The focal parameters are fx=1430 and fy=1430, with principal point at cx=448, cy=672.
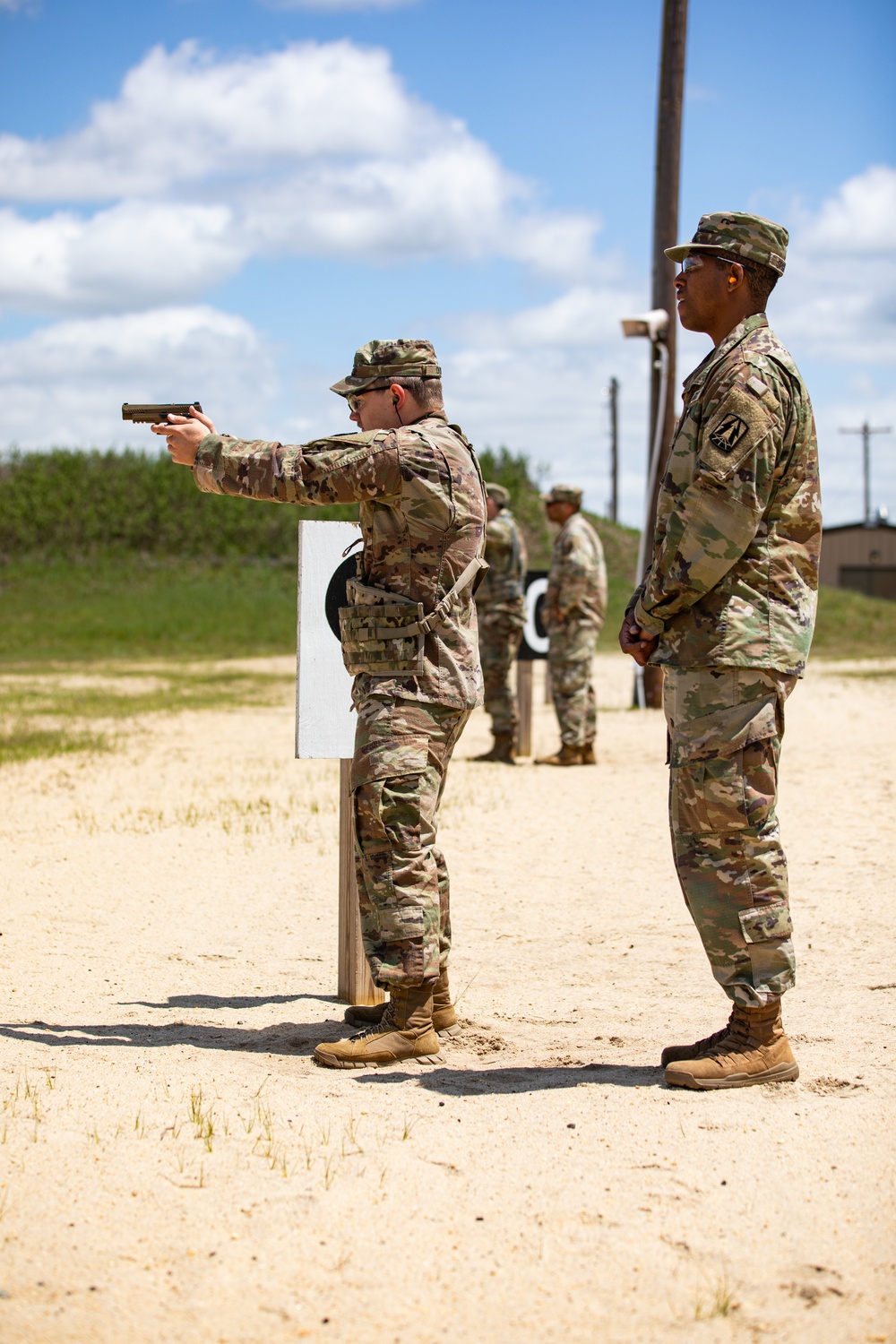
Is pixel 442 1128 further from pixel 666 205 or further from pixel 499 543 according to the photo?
pixel 666 205

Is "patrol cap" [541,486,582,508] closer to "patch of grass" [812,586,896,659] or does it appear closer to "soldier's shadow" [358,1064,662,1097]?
"soldier's shadow" [358,1064,662,1097]

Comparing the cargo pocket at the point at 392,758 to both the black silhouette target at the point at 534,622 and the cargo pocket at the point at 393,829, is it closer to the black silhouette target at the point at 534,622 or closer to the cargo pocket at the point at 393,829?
the cargo pocket at the point at 393,829

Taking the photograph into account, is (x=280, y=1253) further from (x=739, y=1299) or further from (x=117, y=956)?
(x=117, y=956)

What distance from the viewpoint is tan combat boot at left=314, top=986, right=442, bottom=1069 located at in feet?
13.9

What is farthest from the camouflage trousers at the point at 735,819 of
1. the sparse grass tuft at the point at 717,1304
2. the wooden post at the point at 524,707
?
the wooden post at the point at 524,707

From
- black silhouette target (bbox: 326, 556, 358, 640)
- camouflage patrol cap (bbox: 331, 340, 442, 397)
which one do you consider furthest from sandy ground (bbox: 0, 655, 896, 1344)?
camouflage patrol cap (bbox: 331, 340, 442, 397)

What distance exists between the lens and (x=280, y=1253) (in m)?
2.90

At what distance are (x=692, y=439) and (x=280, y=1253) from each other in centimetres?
226

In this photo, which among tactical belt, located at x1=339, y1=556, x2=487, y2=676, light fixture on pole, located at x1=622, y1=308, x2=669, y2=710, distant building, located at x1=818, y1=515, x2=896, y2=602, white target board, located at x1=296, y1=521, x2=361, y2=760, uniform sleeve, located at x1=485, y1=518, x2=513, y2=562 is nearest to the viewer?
tactical belt, located at x1=339, y1=556, x2=487, y2=676

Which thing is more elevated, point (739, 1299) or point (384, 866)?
point (384, 866)

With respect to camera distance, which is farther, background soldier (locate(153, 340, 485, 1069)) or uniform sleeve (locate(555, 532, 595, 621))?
uniform sleeve (locate(555, 532, 595, 621))

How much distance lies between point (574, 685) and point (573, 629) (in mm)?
454

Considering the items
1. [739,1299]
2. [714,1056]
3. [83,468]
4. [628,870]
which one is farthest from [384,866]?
[83,468]

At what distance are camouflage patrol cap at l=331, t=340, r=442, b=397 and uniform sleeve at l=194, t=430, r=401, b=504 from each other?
0.28 metres
